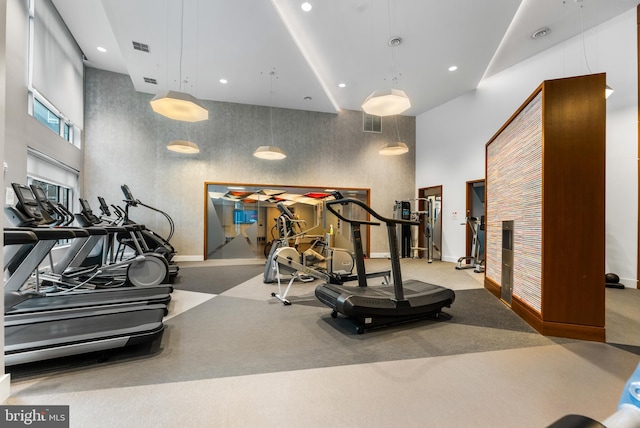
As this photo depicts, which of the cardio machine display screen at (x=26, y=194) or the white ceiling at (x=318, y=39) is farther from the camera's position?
the white ceiling at (x=318, y=39)

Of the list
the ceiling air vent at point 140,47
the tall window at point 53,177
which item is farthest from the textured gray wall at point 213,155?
the ceiling air vent at point 140,47

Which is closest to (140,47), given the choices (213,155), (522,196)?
(213,155)

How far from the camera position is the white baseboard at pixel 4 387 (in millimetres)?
1738

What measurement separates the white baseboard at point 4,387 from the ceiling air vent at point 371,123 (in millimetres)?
9049

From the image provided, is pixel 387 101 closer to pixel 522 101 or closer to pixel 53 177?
pixel 522 101

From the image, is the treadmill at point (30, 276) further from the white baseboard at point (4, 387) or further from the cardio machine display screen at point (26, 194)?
the white baseboard at point (4, 387)

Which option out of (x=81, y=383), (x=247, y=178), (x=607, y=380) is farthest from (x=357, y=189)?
(x=81, y=383)

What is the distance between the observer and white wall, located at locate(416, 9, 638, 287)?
5082 millimetres

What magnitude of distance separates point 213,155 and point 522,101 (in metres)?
8.13

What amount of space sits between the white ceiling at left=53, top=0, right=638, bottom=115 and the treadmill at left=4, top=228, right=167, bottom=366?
4.33 meters

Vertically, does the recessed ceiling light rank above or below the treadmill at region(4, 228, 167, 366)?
above

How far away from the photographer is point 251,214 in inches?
344

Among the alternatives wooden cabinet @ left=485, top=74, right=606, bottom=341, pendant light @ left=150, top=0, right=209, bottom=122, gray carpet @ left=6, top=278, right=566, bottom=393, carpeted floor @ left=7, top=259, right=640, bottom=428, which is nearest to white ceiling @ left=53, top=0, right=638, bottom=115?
pendant light @ left=150, top=0, right=209, bottom=122

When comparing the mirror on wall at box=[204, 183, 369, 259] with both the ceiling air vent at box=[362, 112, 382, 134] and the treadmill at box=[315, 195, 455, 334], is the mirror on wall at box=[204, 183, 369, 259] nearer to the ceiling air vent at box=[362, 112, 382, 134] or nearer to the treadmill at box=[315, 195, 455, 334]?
the ceiling air vent at box=[362, 112, 382, 134]
